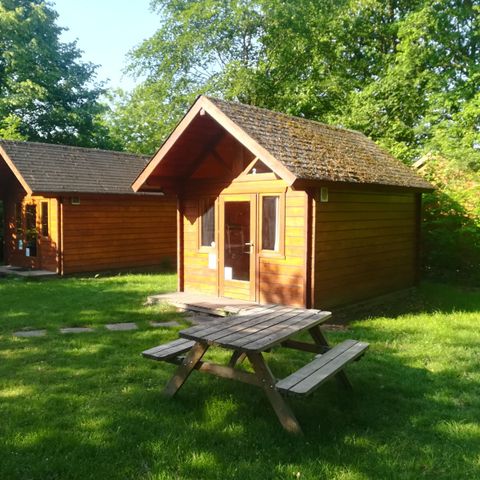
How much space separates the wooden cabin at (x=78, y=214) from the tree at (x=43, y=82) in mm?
11046

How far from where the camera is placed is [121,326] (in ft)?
25.3

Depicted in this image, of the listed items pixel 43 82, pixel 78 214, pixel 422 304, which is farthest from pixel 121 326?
pixel 43 82

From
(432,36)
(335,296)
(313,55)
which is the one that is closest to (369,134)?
(432,36)

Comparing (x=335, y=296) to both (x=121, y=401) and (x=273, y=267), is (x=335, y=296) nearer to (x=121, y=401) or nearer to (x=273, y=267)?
(x=273, y=267)

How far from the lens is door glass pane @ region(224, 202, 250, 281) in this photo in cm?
975

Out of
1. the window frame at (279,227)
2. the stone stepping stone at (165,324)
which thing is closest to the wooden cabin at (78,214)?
the stone stepping stone at (165,324)

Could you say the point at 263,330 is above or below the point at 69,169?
below

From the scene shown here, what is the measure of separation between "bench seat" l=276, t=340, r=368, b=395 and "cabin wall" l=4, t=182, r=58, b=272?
11.2 metres

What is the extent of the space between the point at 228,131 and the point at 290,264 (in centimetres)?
263

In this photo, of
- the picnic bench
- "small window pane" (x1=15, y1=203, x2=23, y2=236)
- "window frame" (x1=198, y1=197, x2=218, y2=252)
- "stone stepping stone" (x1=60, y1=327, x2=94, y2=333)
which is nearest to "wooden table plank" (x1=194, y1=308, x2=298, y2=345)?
the picnic bench

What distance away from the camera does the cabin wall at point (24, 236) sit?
46.4ft

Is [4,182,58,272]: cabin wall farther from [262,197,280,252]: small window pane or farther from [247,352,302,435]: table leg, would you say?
[247,352,302,435]: table leg

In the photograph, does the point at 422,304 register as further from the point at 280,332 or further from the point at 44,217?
the point at 44,217

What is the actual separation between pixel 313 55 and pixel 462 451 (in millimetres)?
22373
